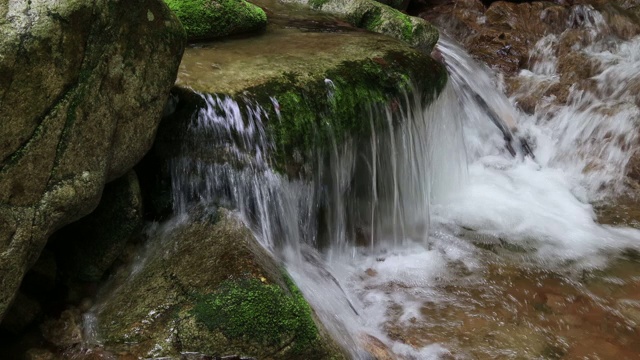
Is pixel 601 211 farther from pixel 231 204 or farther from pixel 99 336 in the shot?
pixel 99 336

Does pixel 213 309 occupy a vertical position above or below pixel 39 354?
above

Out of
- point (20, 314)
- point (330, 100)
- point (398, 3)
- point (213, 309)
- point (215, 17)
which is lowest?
point (20, 314)

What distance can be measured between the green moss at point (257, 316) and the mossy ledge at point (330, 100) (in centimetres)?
146

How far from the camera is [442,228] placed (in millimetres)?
5996

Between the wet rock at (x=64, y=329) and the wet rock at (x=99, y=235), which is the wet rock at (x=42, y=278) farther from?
the wet rock at (x=64, y=329)

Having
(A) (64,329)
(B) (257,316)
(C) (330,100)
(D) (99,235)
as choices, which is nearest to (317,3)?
(C) (330,100)

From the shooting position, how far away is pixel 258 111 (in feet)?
15.0

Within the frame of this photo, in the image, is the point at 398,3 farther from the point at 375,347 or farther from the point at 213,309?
the point at 213,309

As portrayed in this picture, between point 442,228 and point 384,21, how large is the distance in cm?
331

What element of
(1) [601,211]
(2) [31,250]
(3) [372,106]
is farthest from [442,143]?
(2) [31,250]

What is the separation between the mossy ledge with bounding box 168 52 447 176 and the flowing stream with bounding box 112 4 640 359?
0.10m

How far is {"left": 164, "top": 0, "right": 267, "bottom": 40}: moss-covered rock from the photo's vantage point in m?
5.91

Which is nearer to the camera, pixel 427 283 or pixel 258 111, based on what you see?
pixel 258 111

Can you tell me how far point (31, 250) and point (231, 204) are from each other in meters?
1.61
